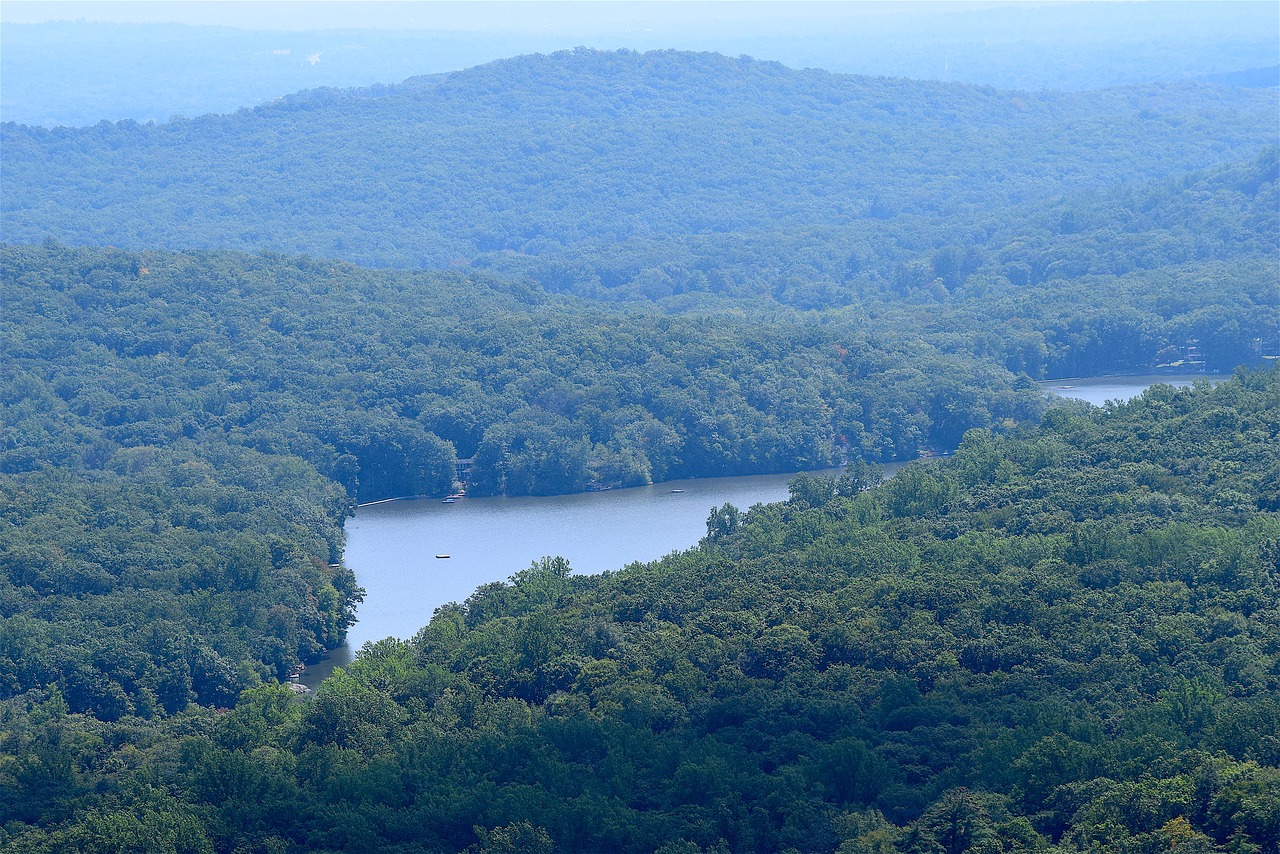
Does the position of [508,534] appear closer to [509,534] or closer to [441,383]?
[509,534]

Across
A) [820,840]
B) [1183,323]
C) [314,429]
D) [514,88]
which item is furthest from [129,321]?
[514,88]

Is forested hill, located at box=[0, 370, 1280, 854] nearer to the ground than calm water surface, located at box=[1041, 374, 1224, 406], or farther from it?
nearer to the ground

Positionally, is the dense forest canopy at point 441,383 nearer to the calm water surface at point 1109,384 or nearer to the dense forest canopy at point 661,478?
the dense forest canopy at point 661,478

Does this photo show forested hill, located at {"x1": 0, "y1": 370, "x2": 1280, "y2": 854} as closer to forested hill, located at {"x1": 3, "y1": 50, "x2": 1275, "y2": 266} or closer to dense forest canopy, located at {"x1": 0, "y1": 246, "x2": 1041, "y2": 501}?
dense forest canopy, located at {"x1": 0, "y1": 246, "x2": 1041, "y2": 501}

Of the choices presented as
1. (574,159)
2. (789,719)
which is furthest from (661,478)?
(574,159)

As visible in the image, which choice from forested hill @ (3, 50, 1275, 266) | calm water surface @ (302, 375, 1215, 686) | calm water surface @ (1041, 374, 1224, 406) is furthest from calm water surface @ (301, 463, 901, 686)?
forested hill @ (3, 50, 1275, 266)
